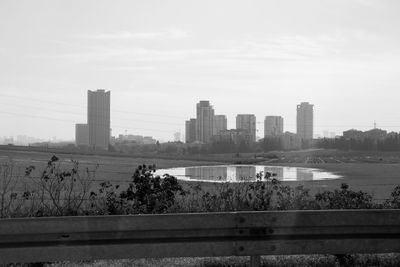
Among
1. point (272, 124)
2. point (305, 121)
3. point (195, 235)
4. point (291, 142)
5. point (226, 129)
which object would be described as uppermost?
point (272, 124)

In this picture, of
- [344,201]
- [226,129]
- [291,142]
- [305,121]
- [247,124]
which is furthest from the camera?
[247,124]

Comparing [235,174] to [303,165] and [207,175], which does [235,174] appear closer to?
[207,175]

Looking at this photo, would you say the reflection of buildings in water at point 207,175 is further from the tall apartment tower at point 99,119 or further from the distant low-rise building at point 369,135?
the distant low-rise building at point 369,135

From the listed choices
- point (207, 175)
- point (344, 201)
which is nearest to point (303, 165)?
point (207, 175)

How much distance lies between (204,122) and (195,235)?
113 meters

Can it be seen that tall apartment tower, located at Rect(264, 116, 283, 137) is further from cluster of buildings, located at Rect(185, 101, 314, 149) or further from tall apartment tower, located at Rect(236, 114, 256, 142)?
cluster of buildings, located at Rect(185, 101, 314, 149)

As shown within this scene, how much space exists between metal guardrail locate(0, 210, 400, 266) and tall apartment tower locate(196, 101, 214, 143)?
363ft

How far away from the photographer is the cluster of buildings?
378ft

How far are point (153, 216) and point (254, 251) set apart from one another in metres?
1.14

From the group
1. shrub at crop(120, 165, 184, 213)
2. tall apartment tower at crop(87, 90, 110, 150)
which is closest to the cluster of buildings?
tall apartment tower at crop(87, 90, 110, 150)

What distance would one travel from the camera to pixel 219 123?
126 metres

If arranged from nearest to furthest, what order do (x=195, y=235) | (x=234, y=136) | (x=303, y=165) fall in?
(x=195, y=235)
(x=303, y=165)
(x=234, y=136)

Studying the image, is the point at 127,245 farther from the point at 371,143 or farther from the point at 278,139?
the point at 278,139

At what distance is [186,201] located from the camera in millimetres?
10391
